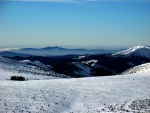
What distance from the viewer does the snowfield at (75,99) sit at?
37156 millimetres

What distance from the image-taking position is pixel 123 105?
40938 millimetres

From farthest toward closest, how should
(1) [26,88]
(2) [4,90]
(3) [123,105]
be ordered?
(1) [26,88]
(2) [4,90]
(3) [123,105]

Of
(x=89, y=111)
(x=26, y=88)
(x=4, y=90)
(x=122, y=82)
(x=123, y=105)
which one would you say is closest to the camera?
(x=89, y=111)

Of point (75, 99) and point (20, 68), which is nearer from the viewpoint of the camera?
point (75, 99)

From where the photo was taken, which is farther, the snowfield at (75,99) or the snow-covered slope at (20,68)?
the snow-covered slope at (20,68)

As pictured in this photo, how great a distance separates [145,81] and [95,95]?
2076 cm

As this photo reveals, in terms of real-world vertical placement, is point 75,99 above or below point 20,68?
below

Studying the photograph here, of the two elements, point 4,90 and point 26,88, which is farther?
point 26,88

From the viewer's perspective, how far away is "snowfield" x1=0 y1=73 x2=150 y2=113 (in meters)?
37.2

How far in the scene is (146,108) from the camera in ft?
127

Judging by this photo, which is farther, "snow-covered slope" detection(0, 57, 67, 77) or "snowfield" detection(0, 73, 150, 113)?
"snow-covered slope" detection(0, 57, 67, 77)

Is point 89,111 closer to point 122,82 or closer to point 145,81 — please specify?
point 122,82

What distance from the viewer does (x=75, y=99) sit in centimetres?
4362

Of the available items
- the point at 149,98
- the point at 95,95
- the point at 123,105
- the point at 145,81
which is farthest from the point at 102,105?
the point at 145,81
